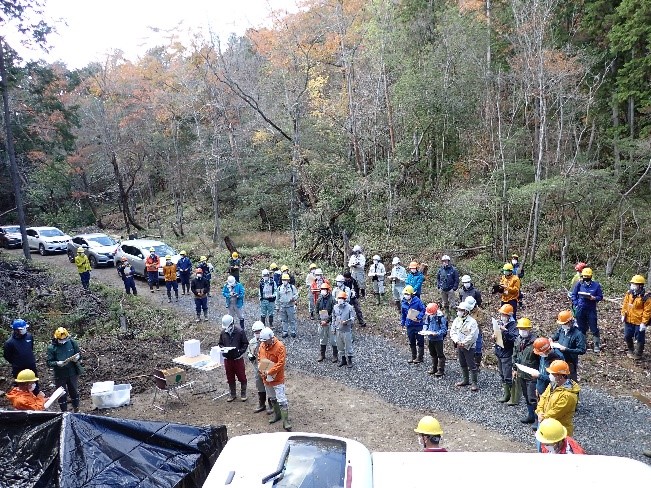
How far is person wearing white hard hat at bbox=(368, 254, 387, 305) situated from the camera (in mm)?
14773

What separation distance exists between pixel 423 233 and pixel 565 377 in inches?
604

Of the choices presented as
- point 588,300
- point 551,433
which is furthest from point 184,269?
point 551,433

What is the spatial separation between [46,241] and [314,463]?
26.0 m

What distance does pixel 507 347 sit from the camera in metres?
8.49

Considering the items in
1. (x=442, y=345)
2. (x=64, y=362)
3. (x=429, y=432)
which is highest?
(x=429, y=432)

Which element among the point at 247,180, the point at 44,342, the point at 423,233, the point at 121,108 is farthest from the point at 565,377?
the point at 121,108

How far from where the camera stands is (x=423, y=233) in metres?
20.8

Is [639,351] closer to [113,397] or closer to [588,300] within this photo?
[588,300]

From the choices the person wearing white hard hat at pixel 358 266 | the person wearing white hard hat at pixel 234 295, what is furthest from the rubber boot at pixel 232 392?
the person wearing white hard hat at pixel 358 266

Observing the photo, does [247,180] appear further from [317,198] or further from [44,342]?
[44,342]

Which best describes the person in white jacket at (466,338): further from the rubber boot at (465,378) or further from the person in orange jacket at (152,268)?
the person in orange jacket at (152,268)

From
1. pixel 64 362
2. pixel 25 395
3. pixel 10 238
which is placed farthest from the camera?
pixel 10 238

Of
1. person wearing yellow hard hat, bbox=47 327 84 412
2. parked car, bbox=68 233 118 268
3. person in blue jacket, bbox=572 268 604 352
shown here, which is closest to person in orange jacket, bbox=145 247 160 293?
parked car, bbox=68 233 118 268

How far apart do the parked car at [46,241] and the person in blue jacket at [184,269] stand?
1188 cm
